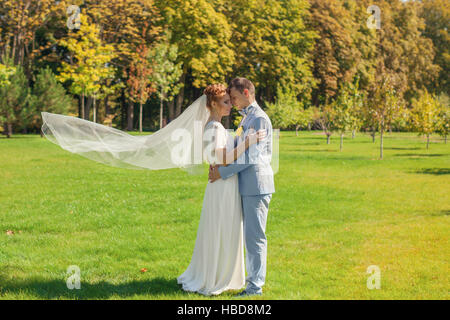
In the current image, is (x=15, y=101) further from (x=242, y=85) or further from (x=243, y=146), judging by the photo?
(x=243, y=146)

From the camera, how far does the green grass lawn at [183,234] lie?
6684 millimetres

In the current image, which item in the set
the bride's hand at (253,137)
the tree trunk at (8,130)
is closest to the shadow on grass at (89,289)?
the bride's hand at (253,137)

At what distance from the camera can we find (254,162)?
19.0 ft

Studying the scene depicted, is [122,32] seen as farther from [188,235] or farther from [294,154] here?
[188,235]

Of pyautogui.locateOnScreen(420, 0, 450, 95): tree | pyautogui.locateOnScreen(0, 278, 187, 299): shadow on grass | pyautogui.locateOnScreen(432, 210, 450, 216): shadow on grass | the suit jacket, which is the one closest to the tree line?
pyautogui.locateOnScreen(420, 0, 450, 95): tree

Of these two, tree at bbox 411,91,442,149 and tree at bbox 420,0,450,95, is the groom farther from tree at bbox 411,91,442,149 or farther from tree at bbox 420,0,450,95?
tree at bbox 420,0,450,95

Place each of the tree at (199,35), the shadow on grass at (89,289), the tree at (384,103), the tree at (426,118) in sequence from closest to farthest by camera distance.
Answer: the shadow on grass at (89,289) < the tree at (384,103) < the tree at (426,118) < the tree at (199,35)

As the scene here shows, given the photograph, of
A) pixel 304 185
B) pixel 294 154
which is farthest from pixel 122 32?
pixel 304 185

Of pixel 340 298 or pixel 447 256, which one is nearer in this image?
pixel 340 298

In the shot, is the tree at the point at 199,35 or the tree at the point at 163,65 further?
the tree at the point at 199,35

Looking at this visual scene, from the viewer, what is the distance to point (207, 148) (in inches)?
237

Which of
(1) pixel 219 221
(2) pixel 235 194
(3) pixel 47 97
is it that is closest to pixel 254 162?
(2) pixel 235 194

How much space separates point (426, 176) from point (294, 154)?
10.3 meters

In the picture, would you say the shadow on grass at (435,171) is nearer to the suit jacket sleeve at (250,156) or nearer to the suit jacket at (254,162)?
the suit jacket at (254,162)
